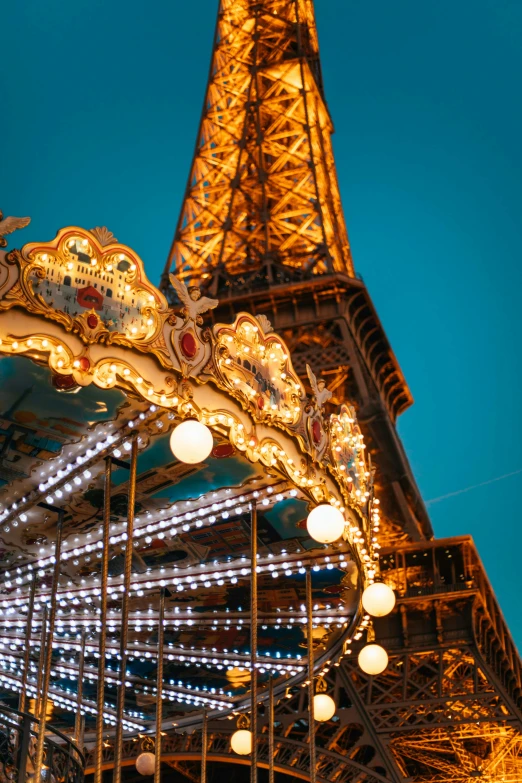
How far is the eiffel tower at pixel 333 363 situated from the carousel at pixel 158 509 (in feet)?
34.9

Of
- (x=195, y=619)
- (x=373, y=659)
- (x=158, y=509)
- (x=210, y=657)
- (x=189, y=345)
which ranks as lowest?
(x=373, y=659)

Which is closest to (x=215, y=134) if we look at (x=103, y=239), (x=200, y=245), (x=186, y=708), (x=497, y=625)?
(x=200, y=245)

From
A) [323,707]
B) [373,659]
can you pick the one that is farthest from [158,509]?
[323,707]

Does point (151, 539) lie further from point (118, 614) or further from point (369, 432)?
point (369, 432)

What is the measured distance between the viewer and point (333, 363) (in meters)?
27.9

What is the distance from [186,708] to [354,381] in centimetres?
1430

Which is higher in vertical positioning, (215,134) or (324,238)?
(215,134)

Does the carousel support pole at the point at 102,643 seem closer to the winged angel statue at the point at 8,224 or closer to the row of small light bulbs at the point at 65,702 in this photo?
the winged angel statue at the point at 8,224

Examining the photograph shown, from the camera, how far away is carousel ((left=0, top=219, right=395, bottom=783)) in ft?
29.0

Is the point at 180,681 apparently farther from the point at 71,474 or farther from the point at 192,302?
the point at 192,302

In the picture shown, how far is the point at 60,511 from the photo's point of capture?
11.1 m

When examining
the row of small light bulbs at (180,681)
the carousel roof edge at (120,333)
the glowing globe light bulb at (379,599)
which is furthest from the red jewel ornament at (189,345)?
the row of small light bulbs at (180,681)

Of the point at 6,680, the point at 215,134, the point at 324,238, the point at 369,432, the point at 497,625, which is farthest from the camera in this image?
the point at 215,134

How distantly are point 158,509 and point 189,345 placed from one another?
8.10 feet
